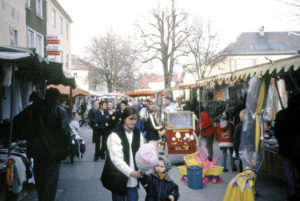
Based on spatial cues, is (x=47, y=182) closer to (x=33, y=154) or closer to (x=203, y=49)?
(x=33, y=154)

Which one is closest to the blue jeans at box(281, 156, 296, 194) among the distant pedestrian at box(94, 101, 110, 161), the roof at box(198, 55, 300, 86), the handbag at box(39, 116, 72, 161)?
the roof at box(198, 55, 300, 86)

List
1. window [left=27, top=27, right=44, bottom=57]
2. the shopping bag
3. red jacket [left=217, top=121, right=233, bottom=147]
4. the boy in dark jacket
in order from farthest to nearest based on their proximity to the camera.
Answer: window [left=27, top=27, right=44, bottom=57] → red jacket [left=217, top=121, right=233, bottom=147] → the shopping bag → the boy in dark jacket

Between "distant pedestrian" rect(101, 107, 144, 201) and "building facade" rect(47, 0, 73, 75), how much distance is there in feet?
63.5

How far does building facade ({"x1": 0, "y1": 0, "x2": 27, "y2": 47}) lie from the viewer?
10031mm

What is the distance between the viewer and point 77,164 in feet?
28.4

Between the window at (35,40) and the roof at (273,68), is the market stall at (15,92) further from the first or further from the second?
the window at (35,40)

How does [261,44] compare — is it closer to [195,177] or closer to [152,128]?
[152,128]

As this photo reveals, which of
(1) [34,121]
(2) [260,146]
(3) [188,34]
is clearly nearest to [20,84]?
(1) [34,121]

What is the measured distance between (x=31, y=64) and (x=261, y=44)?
5227 centimetres

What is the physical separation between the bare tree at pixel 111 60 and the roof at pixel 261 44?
18526 mm

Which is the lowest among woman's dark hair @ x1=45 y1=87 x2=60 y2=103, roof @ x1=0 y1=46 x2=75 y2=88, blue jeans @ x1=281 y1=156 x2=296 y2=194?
blue jeans @ x1=281 y1=156 x2=296 y2=194

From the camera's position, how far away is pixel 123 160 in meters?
3.15

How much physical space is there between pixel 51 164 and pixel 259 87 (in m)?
3.94

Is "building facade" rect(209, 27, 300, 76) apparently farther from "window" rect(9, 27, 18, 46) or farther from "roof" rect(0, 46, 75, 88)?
"roof" rect(0, 46, 75, 88)
